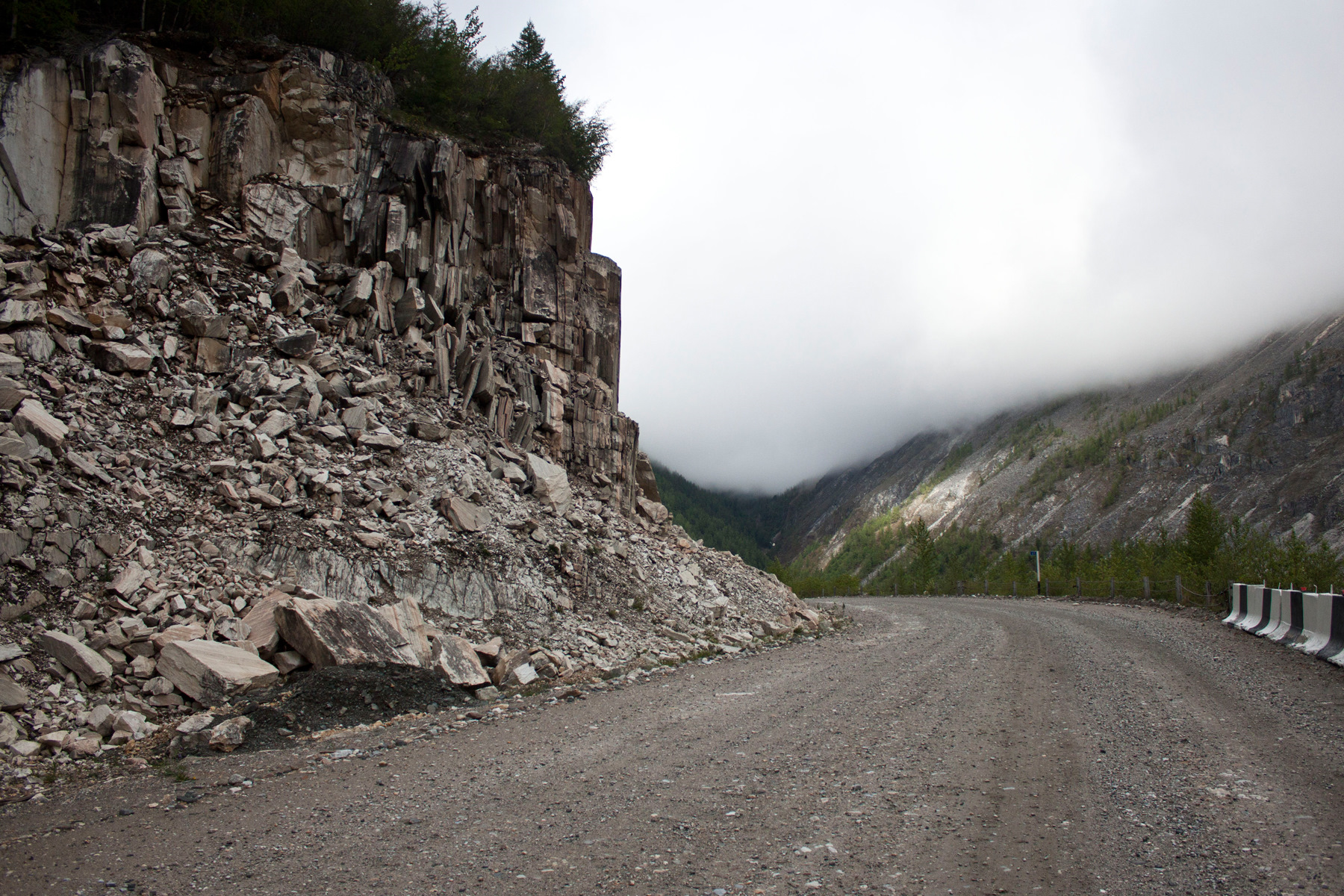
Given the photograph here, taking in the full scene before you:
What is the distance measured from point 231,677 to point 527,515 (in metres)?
7.17

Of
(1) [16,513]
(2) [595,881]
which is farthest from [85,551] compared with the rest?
→ (2) [595,881]

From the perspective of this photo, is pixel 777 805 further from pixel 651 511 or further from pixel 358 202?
pixel 651 511

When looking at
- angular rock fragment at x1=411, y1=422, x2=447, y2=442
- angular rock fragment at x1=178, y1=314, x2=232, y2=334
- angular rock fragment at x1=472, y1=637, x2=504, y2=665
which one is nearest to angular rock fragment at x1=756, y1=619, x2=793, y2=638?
angular rock fragment at x1=472, y1=637, x2=504, y2=665

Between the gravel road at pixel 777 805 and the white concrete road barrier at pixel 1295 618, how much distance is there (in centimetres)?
300

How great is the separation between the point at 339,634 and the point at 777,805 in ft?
22.2

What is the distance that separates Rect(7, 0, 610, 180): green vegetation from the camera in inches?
654

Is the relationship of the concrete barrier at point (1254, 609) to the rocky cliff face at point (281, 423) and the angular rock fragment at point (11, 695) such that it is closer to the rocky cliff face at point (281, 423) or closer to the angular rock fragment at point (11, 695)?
the rocky cliff face at point (281, 423)

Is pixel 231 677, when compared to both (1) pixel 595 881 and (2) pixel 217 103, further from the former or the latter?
(2) pixel 217 103

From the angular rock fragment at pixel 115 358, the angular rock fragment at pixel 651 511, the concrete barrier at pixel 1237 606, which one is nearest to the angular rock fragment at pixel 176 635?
the angular rock fragment at pixel 115 358

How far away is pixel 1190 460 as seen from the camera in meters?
135

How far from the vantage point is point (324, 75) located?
18.3m

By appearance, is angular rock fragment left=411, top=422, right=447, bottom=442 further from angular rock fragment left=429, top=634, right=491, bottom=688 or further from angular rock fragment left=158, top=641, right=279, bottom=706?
angular rock fragment left=158, top=641, right=279, bottom=706

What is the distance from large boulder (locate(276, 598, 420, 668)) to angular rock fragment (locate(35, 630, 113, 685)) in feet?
6.47

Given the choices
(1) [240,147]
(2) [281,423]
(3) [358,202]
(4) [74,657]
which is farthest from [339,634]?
(1) [240,147]
